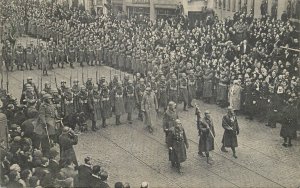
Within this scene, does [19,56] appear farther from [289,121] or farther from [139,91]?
[289,121]

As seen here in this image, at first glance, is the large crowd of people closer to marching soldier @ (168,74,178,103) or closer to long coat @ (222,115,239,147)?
marching soldier @ (168,74,178,103)

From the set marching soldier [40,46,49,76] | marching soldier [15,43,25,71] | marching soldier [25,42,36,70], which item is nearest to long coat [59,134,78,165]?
marching soldier [40,46,49,76]

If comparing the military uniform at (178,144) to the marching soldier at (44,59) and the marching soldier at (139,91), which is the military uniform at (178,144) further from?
the marching soldier at (44,59)

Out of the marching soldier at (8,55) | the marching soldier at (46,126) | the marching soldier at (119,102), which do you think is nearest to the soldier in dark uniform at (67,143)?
the marching soldier at (46,126)

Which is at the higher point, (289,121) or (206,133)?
(289,121)

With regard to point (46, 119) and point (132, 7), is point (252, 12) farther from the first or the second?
point (46, 119)

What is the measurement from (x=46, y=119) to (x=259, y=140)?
631cm

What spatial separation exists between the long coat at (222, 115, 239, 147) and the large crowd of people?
5.47 feet

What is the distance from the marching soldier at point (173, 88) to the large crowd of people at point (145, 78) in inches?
1.4

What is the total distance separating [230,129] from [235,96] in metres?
3.62

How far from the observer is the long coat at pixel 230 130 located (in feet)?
41.4

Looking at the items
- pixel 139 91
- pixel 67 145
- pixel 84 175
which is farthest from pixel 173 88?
pixel 84 175

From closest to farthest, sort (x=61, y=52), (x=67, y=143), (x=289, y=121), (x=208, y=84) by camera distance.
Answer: (x=67, y=143)
(x=289, y=121)
(x=208, y=84)
(x=61, y=52)

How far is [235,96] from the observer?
632 inches
